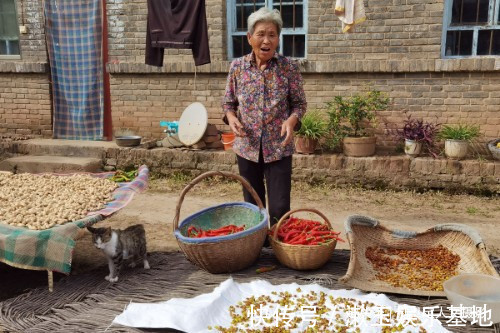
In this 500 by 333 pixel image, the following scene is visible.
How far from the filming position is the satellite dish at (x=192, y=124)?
22.8 ft

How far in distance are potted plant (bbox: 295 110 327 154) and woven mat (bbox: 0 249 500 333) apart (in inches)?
122

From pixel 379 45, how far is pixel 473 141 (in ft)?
6.37

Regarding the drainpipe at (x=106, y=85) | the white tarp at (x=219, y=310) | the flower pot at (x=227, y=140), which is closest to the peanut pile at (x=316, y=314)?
the white tarp at (x=219, y=310)

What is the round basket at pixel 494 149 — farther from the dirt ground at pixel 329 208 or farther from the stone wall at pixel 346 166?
the dirt ground at pixel 329 208

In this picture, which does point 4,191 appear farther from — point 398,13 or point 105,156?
point 398,13

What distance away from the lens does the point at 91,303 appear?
9.99 ft

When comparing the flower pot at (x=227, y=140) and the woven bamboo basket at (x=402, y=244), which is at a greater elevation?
the flower pot at (x=227, y=140)

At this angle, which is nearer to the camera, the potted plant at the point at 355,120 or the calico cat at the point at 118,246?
the calico cat at the point at 118,246

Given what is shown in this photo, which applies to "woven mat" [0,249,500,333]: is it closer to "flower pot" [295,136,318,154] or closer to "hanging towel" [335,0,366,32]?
"flower pot" [295,136,318,154]

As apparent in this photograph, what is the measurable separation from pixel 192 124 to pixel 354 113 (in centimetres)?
249

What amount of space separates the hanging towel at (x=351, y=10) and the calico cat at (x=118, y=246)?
4071 mm

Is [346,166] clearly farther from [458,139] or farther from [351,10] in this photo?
[351,10]

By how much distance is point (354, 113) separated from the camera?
21.1 ft

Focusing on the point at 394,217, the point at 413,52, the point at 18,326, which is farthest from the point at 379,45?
the point at 18,326
